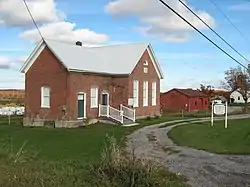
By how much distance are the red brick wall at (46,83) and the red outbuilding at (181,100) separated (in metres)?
34.6

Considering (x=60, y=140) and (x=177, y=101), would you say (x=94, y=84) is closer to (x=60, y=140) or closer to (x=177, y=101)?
(x=60, y=140)

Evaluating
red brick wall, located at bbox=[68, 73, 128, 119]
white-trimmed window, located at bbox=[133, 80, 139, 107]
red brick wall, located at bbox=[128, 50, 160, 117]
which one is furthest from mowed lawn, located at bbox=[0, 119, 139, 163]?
red brick wall, located at bbox=[128, 50, 160, 117]

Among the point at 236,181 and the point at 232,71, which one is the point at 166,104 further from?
the point at 236,181

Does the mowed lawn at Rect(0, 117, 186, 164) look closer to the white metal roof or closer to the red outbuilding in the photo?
the white metal roof

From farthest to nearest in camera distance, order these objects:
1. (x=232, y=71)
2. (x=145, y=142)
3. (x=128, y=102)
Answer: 1. (x=232, y=71)
2. (x=128, y=102)
3. (x=145, y=142)

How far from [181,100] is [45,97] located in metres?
37.1

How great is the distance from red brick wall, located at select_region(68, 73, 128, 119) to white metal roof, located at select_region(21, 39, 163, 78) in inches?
24.9

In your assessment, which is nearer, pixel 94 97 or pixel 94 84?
pixel 94 84

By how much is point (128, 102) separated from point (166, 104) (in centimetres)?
3337

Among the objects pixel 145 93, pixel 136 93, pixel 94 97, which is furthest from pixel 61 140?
pixel 145 93

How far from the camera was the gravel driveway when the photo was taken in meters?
12.7

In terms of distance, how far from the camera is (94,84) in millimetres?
37250

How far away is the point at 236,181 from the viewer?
12719mm

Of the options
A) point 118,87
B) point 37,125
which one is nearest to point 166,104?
point 118,87
